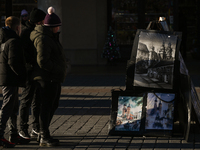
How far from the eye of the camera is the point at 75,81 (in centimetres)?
1216

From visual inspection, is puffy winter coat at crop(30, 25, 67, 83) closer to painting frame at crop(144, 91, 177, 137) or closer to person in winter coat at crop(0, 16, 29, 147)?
person in winter coat at crop(0, 16, 29, 147)

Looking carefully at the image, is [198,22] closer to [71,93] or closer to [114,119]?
[71,93]

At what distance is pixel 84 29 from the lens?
16.6 metres

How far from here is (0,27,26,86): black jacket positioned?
564 cm

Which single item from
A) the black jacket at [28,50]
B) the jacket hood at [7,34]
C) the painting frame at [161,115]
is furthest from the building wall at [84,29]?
the jacket hood at [7,34]

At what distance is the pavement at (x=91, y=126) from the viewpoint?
5.77 meters

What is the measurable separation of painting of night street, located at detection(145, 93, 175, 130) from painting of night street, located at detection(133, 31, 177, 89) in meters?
0.16

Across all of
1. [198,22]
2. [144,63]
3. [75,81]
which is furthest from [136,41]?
[198,22]

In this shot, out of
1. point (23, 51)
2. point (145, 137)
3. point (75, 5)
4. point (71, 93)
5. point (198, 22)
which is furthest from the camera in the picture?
point (198, 22)

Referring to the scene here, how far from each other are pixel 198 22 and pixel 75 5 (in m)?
5.16

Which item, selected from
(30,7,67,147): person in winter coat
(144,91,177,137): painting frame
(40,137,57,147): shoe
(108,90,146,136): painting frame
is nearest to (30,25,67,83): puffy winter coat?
(30,7,67,147): person in winter coat

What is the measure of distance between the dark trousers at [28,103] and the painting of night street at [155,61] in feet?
4.73

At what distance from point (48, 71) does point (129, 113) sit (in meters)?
1.42

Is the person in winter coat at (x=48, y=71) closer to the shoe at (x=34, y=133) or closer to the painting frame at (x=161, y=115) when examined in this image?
the shoe at (x=34, y=133)
